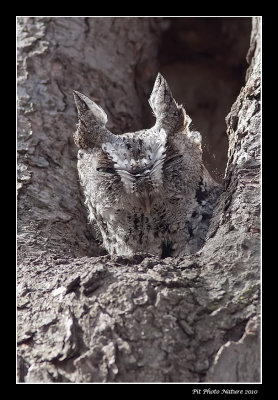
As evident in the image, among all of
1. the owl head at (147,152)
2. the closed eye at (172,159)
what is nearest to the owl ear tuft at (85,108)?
the owl head at (147,152)

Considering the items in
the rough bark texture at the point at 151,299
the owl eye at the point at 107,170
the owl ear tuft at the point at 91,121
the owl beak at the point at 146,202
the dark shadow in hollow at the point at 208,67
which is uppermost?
the dark shadow in hollow at the point at 208,67

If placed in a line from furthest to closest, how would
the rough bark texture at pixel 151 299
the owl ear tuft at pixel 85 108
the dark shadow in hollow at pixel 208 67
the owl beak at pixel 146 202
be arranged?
the dark shadow in hollow at pixel 208 67
the owl ear tuft at pixel 85 108
the owl beak at pixel 146 202
the rough bark texture at pixel 151 299

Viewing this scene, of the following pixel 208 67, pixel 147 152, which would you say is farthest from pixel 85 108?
pixel 208 67

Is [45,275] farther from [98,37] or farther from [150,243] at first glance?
[98,37]

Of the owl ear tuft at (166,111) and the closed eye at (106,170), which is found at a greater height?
the owl ear tuft at (166,111)

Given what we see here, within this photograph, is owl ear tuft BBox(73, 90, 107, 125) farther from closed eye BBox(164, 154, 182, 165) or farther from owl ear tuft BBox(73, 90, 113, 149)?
closed eye BBox(164, 154, 182, 165)

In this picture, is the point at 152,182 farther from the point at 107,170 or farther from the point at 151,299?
the point at 151,299

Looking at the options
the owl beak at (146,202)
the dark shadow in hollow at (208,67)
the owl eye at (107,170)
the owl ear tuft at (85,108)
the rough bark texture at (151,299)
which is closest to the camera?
the rough bark texture at (151,299)

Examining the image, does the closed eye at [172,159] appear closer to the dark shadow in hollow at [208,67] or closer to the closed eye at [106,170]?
the closed eye at [106,170]

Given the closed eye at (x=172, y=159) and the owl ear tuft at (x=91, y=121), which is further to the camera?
the owl ear tuft at (x=91, y=121)
